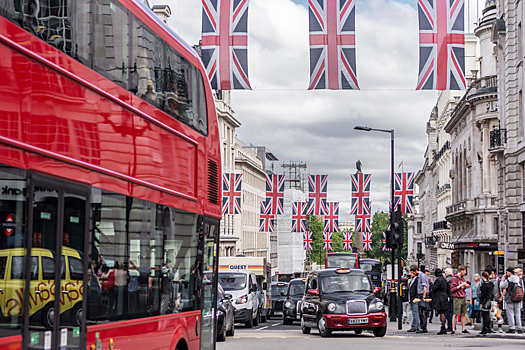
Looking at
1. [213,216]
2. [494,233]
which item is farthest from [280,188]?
[213,216]

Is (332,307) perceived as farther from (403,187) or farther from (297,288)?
(403,187)

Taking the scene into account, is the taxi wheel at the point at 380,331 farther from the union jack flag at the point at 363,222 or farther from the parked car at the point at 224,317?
the union jack flag at the point at 363,222

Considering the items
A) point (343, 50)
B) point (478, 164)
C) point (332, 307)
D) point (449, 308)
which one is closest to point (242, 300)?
point (332, 307)

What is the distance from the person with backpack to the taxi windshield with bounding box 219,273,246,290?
8867 millimetres

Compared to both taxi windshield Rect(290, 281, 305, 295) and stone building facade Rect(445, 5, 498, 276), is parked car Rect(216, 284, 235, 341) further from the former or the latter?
stone building facade Rect(445, 5, 498, 276)

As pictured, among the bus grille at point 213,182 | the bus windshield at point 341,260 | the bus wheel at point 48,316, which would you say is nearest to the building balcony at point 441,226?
the bus windshield at point 341,260

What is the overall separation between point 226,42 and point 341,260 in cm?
3739

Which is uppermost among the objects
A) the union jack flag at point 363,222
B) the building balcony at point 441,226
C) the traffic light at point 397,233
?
the building balcony at point 441,226

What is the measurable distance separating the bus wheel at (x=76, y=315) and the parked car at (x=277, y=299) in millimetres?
33872

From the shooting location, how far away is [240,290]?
2678 centimetres

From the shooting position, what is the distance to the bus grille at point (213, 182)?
11875 millimetres

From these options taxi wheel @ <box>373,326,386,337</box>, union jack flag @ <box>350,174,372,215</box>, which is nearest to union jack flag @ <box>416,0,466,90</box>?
taxi wheel @ <box>373,326,386,337</box>

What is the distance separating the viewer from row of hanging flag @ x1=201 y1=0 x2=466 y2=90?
2041cm

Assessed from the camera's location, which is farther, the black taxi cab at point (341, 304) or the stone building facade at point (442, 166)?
the stone building facade at point (442, 166)
